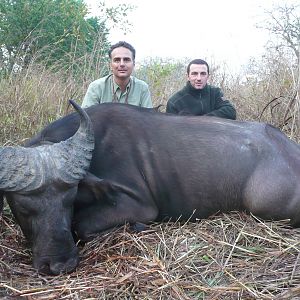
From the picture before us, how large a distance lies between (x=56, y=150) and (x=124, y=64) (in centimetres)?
235

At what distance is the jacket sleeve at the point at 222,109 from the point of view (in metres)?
5.52

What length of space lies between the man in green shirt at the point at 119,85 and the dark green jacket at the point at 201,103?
335 millimetres

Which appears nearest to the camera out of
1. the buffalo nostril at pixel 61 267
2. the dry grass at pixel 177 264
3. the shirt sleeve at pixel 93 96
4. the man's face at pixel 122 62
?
the dry grass at pixel 177 264

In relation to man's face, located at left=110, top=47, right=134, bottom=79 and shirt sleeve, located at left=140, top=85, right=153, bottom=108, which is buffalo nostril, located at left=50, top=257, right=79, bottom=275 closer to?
man's face, located at left=110, top=47, right=134, bottom=79

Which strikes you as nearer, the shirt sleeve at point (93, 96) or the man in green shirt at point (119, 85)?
the man in green shirt at point (119, 85)

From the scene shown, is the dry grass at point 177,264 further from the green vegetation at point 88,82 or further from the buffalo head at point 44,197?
the green vegetation at point 88,82

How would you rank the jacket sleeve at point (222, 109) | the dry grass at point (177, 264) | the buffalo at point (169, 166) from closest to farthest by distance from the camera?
1. the dry grass at point (177, 264)
2. the buffalo at point (169, 166)
3. the jacket sleeve at point (222, 109)

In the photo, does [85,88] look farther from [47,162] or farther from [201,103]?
[47,162]

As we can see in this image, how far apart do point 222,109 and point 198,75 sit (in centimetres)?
48

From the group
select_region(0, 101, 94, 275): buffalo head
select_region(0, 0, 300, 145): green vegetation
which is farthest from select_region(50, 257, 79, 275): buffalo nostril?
select_region(0, 0, 300, 145): green vegetation

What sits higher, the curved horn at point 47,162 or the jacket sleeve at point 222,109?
the jacket sleeve at point 222,109

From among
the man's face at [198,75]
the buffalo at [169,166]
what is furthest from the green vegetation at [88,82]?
the buffalo at [169,166]

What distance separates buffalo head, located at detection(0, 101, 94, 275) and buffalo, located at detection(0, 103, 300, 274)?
128mm

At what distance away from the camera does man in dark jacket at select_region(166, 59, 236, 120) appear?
18.3ft
